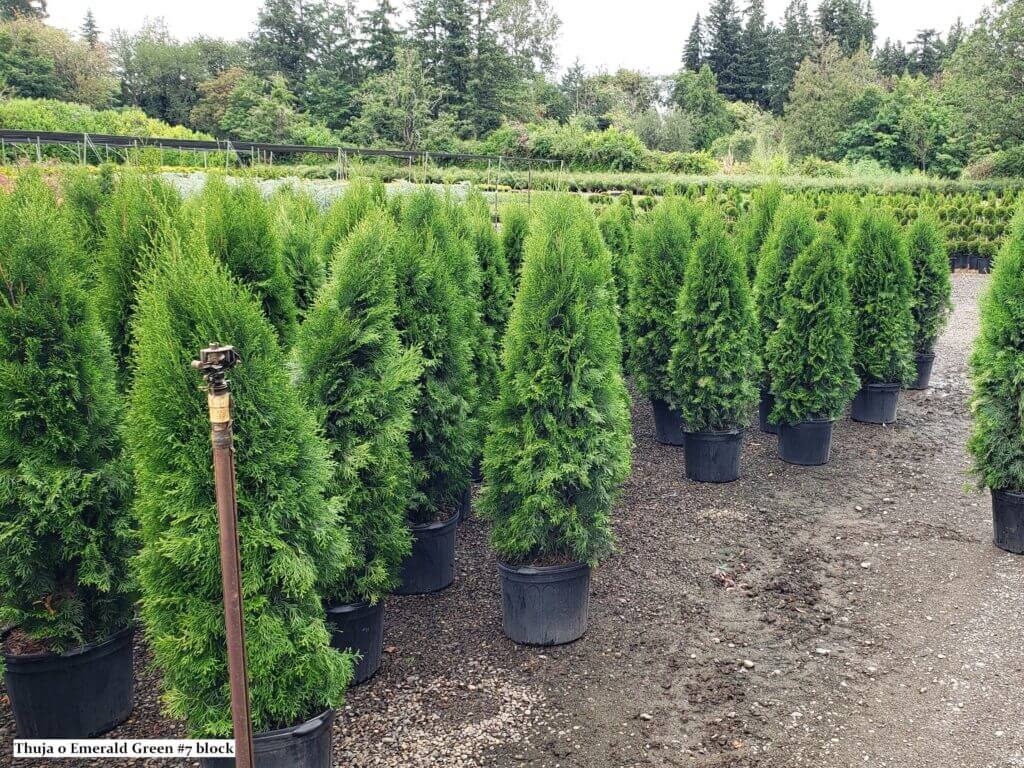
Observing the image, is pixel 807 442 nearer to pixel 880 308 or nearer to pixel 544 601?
pixel 880 308

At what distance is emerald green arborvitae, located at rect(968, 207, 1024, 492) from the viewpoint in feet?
19.0

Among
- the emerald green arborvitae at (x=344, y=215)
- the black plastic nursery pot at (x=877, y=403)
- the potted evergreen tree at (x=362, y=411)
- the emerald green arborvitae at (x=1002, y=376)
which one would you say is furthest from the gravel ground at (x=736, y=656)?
the emerald green arborvitae at (x=344, y=215)

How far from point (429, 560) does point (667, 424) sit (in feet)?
14.0

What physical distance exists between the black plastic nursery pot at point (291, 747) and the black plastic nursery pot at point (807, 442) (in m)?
6.25

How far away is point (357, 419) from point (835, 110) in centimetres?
4891

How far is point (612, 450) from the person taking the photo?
4863 millimetres

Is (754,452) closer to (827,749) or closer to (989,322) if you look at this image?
(989,322)

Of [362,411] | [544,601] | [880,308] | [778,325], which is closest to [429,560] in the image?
[544,601]

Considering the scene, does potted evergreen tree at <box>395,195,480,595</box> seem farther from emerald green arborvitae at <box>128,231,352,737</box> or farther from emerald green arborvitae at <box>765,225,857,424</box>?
emerald green arborvitae at <box>765,225,857,424</box>

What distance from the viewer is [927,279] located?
33.3ft

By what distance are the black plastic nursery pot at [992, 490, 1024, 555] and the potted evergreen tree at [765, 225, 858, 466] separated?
2.12 metres

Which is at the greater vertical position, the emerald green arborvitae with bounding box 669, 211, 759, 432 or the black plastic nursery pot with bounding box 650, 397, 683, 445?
the emerald green arborvitae with bounding box 669, 211, 759, 432

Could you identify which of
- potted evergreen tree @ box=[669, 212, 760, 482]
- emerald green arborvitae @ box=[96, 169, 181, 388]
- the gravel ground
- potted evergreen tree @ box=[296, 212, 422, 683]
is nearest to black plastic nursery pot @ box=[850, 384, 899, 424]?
the gravel ground

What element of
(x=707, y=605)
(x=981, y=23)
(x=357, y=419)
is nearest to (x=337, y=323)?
(x=357, y=419)
